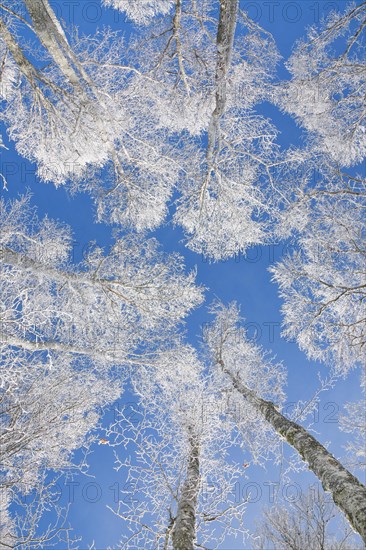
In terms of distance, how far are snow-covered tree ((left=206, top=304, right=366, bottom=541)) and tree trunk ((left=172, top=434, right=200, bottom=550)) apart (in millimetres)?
1427

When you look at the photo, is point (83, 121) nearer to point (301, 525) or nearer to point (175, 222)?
point (175, 222)

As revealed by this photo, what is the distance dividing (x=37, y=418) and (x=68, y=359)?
377 cm

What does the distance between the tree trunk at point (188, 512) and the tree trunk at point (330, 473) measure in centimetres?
142

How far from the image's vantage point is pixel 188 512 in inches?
168

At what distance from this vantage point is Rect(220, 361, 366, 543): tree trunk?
127 inches

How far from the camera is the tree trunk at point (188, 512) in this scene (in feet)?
12.2

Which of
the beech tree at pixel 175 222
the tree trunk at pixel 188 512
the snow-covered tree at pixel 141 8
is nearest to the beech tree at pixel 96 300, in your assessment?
the beech tree at pixel 175 222

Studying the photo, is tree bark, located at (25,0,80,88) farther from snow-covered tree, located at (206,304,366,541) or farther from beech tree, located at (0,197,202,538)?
snow-covered tree, located at (206,304,366,541)

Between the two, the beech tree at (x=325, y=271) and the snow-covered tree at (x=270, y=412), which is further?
the beech tree at (x=325, y=271)

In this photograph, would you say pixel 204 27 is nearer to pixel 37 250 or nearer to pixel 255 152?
pixel 255 152

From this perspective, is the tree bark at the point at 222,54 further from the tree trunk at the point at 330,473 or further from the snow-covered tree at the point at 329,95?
the tree trunk at the point at 330,473

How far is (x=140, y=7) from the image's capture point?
572 cm

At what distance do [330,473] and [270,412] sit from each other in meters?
2.09

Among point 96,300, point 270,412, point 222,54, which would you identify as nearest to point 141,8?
point 222,54
